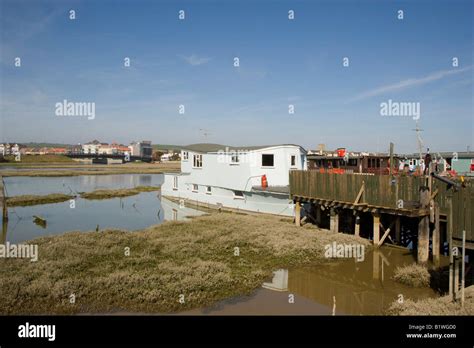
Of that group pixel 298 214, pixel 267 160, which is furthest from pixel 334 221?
pixel 267 160

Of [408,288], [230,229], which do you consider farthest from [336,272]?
[230,229]

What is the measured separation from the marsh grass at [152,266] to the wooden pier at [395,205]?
1.95 meters

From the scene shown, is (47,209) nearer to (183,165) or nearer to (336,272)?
(183,165)

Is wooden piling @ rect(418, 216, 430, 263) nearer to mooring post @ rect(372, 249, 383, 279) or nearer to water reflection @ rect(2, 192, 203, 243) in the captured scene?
mooring post @ rect(372, 249, 383, 279)

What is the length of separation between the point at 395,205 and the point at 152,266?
39.6ft

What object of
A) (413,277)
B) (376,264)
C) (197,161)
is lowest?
(376,264)

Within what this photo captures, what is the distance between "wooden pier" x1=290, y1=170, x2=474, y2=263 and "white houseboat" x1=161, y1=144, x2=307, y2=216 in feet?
12.6

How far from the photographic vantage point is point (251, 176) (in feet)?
102

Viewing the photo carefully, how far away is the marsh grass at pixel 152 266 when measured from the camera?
12016 millimetres

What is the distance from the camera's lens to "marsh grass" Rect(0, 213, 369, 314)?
39.4ft

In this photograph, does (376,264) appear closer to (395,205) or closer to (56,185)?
(395,205)

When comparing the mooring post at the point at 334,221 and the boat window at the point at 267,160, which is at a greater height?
the boat window at the point at 267,160

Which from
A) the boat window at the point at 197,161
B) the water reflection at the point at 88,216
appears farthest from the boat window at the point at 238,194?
the boat window at the point at 197,161

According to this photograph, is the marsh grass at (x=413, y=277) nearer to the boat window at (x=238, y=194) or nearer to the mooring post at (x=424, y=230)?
the mooring post at (x=424, y=230)
